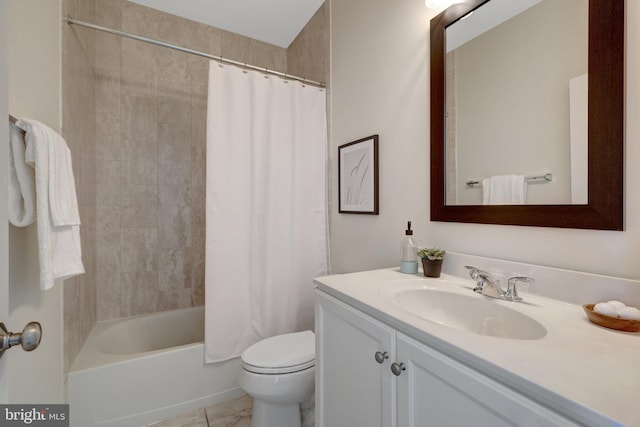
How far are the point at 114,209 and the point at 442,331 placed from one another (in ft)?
7.59

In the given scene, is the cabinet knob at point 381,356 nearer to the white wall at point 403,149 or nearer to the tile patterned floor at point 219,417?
the white wall at point 403,149

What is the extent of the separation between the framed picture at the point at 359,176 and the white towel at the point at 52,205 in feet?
4.32

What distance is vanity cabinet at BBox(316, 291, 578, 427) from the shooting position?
49 centimetres

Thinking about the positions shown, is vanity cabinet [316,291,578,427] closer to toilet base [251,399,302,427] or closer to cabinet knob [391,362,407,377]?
cabinet knob [391,362,407,377]

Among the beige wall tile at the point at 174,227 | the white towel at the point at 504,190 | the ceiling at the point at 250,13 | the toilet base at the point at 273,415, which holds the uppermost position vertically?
the ceiling at the point at 250,13

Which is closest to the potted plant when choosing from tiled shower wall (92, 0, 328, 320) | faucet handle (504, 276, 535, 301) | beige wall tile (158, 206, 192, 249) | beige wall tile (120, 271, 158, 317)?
faucet handle (504, 276, 535, 301)

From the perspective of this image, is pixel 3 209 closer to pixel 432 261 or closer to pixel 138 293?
pixel 432 261

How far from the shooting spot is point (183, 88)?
2254 millimetres

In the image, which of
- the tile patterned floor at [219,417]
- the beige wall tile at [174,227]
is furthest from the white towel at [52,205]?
the beige wall tile at [174,227]

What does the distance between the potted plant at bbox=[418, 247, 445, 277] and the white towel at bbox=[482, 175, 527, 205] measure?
0.26 meters

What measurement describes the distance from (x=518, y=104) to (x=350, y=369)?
1.07m

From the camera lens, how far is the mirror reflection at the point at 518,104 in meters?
0.81

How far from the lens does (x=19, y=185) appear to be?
857mm

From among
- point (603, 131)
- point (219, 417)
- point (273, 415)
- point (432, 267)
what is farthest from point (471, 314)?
point (219, 417)
